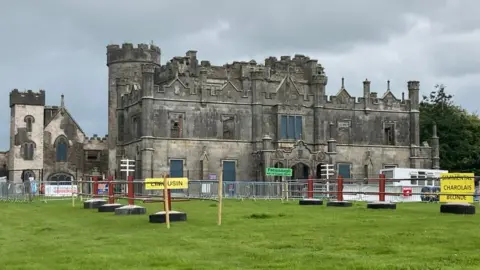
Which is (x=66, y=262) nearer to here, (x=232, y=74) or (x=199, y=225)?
(x=199, y=225)

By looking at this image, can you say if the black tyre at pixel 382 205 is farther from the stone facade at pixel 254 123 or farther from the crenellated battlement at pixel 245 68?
the crenellated battlement at pixel 245 68

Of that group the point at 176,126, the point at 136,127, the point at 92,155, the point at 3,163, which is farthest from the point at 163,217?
the point at 3,163

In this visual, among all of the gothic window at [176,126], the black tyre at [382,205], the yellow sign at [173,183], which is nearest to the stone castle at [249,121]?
the gothic window at [176,126]

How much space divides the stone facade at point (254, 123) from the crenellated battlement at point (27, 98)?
14871 millimetres

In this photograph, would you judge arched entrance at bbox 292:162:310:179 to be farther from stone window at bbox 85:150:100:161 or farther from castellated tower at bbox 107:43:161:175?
stone window at bbox 85:150:100:161

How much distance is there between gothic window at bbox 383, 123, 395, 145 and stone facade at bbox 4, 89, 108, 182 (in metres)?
33.4

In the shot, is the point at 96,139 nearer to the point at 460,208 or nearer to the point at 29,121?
the point at 29,121

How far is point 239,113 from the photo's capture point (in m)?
63.9

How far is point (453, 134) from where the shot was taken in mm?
84062

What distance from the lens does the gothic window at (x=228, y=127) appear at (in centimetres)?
6362

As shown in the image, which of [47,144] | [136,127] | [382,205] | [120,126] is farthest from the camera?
[47,144]

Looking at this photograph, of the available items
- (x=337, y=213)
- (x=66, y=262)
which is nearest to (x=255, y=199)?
(x=337, y=213)

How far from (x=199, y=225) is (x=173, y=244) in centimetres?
497

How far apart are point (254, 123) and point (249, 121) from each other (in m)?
0.57
